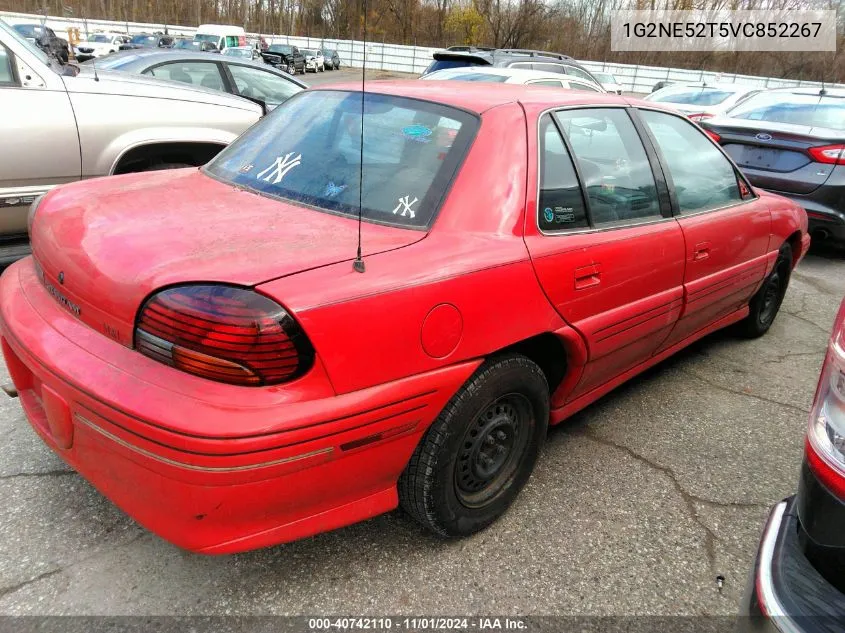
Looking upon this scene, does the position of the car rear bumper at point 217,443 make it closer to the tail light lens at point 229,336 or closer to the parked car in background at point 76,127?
the tail light lens at point 229,336

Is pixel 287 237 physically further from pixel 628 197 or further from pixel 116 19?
pixel 116 19

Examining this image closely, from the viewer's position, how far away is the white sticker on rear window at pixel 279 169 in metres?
2.42

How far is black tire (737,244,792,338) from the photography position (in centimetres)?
405

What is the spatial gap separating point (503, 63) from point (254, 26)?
42.1 metres

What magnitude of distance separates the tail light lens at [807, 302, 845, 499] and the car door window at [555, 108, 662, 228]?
121 cm

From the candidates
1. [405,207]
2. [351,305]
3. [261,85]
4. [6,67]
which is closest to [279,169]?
[405,207]

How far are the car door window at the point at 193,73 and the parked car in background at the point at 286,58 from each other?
81.4 ft

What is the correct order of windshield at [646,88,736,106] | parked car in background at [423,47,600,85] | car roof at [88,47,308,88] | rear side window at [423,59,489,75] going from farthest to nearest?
windshield at [646,88,736,106]
rear side window at [423,59,489,75]
parked car in background at [423,47,600,85]
car roof at [88,47,308,88]

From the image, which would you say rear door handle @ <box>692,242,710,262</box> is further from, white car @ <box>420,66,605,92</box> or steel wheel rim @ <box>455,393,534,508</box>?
white car @ <box>420,66,605,92</box>

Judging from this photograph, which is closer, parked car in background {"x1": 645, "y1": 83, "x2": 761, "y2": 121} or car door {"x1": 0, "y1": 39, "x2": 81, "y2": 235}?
car door {"x1": 0, "y1": 39, "x2": 81, "y2": 235}

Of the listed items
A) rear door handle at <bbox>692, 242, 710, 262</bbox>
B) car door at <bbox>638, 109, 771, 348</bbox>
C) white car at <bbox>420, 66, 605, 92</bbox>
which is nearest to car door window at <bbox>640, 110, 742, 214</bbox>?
car door at <bbox>638, 109, 771, 348</bbox>

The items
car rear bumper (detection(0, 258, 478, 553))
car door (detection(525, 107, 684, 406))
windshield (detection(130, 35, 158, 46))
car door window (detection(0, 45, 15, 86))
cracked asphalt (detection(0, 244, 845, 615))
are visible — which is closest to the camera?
car rear bumper (detection(0, 258, 478, 553))

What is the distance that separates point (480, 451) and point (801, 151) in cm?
547

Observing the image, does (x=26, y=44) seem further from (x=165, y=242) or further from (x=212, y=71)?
(x=165, y=242)
